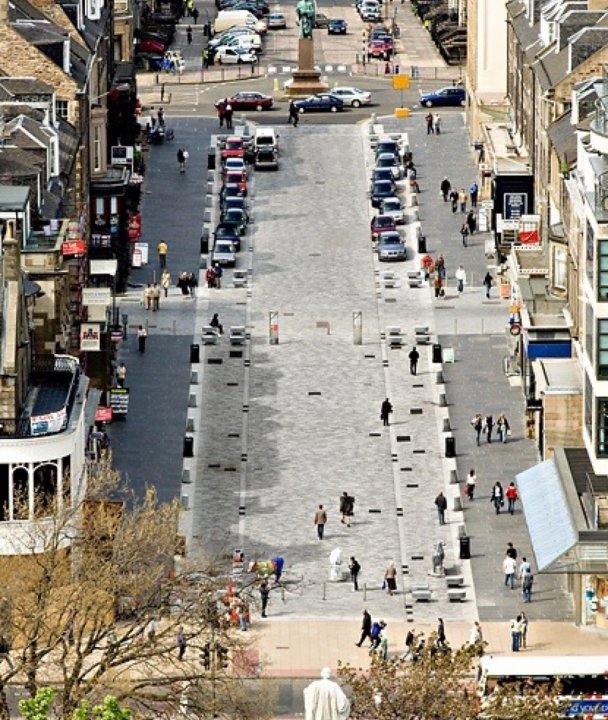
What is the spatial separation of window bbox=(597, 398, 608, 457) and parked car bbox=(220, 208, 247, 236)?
60484mm

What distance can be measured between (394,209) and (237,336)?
2743cm

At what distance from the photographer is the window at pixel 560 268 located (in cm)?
15638

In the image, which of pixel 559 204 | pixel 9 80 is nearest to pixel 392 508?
pixel 559 204

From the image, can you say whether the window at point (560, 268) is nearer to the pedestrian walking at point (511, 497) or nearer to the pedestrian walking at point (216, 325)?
the pedestrian walking at point (511, 497)

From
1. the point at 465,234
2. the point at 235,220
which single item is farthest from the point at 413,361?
the point at 235,220

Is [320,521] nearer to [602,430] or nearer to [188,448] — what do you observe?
[188,448]

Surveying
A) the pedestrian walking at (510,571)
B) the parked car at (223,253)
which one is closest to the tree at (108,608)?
the pedestrian walking at (510,571)

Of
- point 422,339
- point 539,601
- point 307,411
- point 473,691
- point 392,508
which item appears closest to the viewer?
point 473,691

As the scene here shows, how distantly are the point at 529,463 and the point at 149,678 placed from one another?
141 feet

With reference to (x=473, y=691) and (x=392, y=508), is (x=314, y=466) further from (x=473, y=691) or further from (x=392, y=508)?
(x=473, y=691)

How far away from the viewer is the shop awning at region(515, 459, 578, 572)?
13038 cm

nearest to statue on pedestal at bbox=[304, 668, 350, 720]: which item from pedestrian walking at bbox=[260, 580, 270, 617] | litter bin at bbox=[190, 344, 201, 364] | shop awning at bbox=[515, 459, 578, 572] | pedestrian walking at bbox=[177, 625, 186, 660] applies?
pedestrian walking at bbox=[177, 625, 186, 660]

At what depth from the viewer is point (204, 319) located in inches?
6914

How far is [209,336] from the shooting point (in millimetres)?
170875
